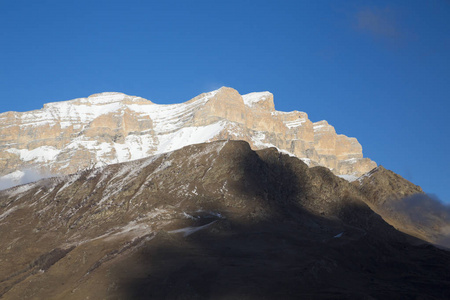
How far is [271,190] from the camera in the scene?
154 meters

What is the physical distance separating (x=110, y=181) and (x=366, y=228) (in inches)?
2909

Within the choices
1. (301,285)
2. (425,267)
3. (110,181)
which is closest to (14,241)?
(110,181)

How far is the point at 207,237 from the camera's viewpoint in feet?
397

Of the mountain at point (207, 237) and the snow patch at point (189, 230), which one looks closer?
the mountain at point (207, 237)

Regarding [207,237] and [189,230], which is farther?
[189,230]

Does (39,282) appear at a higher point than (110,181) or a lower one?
lower

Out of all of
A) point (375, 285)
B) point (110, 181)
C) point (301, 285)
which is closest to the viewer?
point (301, 285)

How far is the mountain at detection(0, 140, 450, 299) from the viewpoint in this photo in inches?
3871

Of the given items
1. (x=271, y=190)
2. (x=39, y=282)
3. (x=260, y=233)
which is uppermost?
(x=271, y=190)

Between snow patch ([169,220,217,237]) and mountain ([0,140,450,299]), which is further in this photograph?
snow patch ([169,220,217,237])

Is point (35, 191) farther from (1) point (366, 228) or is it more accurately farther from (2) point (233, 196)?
(1) point (366, 228)

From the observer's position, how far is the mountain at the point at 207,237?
9831cm

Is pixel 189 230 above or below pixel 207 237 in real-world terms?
above

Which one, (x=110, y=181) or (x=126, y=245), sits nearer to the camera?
(x=126, y=245)
